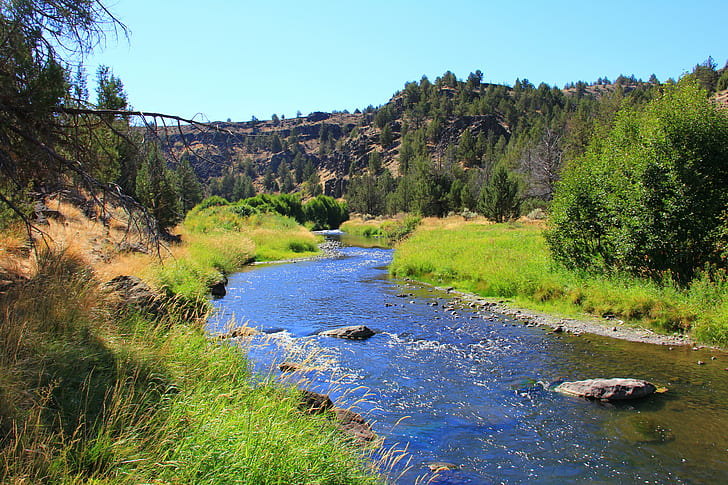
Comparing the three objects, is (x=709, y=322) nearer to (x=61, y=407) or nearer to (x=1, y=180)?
(x=61, y=407)

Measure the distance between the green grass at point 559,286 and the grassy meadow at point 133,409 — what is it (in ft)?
39.3

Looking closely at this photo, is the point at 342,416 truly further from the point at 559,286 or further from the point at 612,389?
the point at 559,286

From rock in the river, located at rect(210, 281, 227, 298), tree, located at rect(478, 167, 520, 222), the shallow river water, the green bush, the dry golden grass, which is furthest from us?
the green bush

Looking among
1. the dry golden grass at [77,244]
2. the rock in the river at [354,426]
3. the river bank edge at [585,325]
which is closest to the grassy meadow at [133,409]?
the rock in the river at [354,426]

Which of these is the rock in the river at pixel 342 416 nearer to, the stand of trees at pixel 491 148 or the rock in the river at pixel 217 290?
the rock in the river at pixel 217 290

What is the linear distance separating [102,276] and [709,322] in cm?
1605

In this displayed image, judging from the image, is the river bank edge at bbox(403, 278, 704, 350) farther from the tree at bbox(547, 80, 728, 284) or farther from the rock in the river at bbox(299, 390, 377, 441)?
the rock in the river at bbox(299, 390, 377, 441)

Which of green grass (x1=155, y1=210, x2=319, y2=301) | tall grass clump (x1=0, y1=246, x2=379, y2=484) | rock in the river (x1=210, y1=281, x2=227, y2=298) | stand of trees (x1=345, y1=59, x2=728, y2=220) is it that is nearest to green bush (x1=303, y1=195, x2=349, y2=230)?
→ stand of trees (x1=345, y1=59, x2=728, y2=220)

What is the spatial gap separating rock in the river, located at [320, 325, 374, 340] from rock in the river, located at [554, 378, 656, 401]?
19.5 ft

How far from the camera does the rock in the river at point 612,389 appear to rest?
8.93 metres

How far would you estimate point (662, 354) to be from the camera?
11.8 meters

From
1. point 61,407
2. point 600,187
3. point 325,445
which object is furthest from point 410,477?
point 600,187

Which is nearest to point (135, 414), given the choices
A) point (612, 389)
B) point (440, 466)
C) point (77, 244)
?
point (440, 466)

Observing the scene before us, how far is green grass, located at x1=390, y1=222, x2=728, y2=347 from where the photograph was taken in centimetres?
1353
